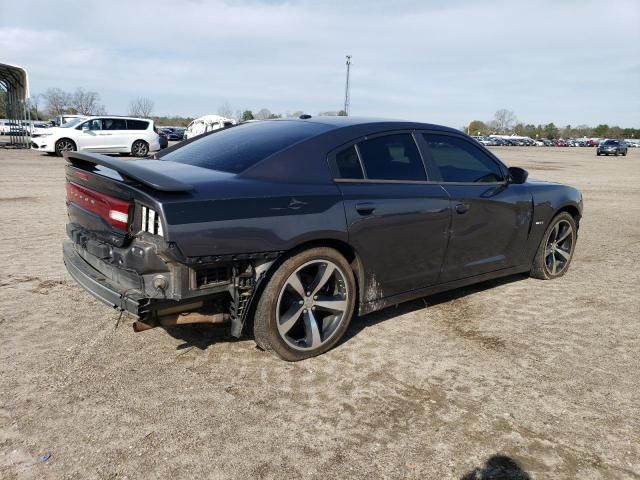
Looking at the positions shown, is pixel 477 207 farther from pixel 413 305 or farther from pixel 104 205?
pixel 104 205

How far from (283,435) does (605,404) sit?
1841mm

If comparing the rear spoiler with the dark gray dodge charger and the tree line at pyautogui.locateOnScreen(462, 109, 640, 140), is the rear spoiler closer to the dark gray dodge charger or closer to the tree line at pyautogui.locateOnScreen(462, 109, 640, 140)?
the dark gray dodge charger

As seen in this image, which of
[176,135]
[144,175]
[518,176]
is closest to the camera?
[144,175]

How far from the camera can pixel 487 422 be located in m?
2.71

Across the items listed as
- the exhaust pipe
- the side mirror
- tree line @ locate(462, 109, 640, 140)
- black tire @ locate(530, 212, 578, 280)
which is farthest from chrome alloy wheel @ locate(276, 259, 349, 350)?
tree line @ locate(462, 109, 640, 140)

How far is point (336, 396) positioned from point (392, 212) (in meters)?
1.30

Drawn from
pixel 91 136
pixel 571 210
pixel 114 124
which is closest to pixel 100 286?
pixel 571 210

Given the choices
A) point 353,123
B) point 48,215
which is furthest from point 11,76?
point 353,123

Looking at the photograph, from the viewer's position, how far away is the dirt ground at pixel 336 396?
2.35m

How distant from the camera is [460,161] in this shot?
4.23 metres

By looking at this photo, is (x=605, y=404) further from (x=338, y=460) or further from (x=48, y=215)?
(x=48, y=215)

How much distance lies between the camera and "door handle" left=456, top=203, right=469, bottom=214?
3975 millimetres

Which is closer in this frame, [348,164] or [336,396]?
[336,396]

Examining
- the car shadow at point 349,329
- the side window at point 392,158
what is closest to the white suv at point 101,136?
the car shadow at point 349,329
